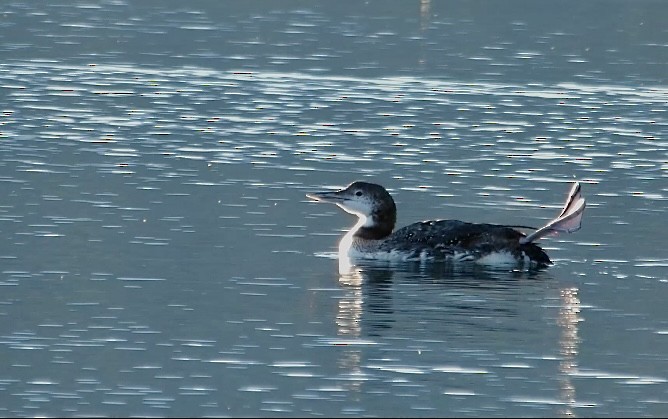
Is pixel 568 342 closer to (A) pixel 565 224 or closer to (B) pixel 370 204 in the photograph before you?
(A) pixel 565 224

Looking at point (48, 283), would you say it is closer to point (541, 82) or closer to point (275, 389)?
point (275, 389)

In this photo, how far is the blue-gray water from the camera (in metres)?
13.4

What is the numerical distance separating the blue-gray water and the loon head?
433 mm

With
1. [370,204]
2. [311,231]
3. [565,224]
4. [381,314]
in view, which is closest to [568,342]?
[381,314]

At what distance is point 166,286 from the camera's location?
16766 millimetres

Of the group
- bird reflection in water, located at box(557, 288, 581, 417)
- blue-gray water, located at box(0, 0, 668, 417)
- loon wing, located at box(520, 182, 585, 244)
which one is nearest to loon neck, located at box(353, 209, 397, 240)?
blue-gray water, located at box(0, 0, 668, 417)

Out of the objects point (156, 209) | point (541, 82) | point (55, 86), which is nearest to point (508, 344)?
point (156, 209)

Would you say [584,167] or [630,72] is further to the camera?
[630,72]

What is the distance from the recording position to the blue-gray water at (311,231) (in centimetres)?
1344

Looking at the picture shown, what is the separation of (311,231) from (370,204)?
89 centimetres

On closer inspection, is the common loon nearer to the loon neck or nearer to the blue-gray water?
the loon neck

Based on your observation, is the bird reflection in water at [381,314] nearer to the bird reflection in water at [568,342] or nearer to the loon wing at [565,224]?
the bird reflection in water at [568,342]

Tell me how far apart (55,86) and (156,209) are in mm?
13349

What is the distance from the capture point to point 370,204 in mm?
19469
